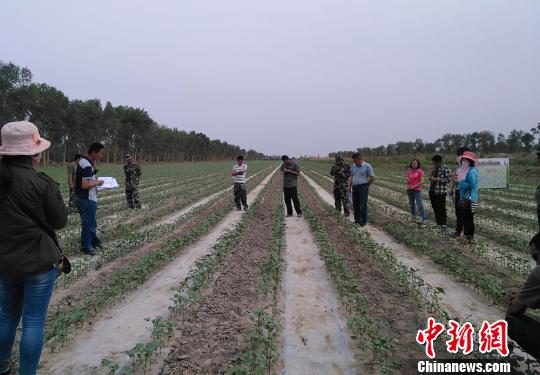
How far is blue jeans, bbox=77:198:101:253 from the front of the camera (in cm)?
662

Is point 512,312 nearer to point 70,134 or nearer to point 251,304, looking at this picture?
point 251,304

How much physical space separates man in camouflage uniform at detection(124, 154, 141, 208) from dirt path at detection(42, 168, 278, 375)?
20.9ft

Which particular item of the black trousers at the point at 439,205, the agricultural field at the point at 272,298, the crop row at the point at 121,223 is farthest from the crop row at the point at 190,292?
the black trousers at the point at 439,205

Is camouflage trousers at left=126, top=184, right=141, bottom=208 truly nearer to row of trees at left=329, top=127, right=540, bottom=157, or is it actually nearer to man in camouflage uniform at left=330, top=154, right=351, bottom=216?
man in camouflage uniform at left=330, top=154, right=351, bottom=216

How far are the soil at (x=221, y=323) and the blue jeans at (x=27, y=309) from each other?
3.21 ft

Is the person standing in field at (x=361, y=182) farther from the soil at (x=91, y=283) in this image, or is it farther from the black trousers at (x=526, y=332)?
the black trousers at (x=526, y=332)

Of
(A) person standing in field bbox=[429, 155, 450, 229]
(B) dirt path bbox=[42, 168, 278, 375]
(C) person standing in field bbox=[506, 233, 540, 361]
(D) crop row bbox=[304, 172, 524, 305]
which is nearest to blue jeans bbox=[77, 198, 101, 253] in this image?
(B) dirt path bbox=[42, 168, 278, 375]

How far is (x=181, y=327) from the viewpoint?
3994mm

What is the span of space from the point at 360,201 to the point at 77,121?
49.4m

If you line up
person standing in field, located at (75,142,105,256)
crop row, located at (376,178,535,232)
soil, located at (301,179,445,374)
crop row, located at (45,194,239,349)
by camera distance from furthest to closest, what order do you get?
1. crop row, located at (376,178,535,232)
2. person standing in field, located at (75,142,105,256)
3. crop row, located at (45,194,239,349)
4. soil, located at (301,179,445,374)

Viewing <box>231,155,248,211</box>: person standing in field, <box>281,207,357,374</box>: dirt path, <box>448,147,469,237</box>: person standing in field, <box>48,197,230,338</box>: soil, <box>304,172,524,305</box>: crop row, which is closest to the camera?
<box>281,207,357,374</box>: dirt path

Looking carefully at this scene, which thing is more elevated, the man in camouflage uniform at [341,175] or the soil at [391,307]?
the man in camouflage uniform at [341,175]

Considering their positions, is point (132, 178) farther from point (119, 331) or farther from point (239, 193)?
point (119, 331)

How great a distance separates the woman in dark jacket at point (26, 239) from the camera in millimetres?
2559
